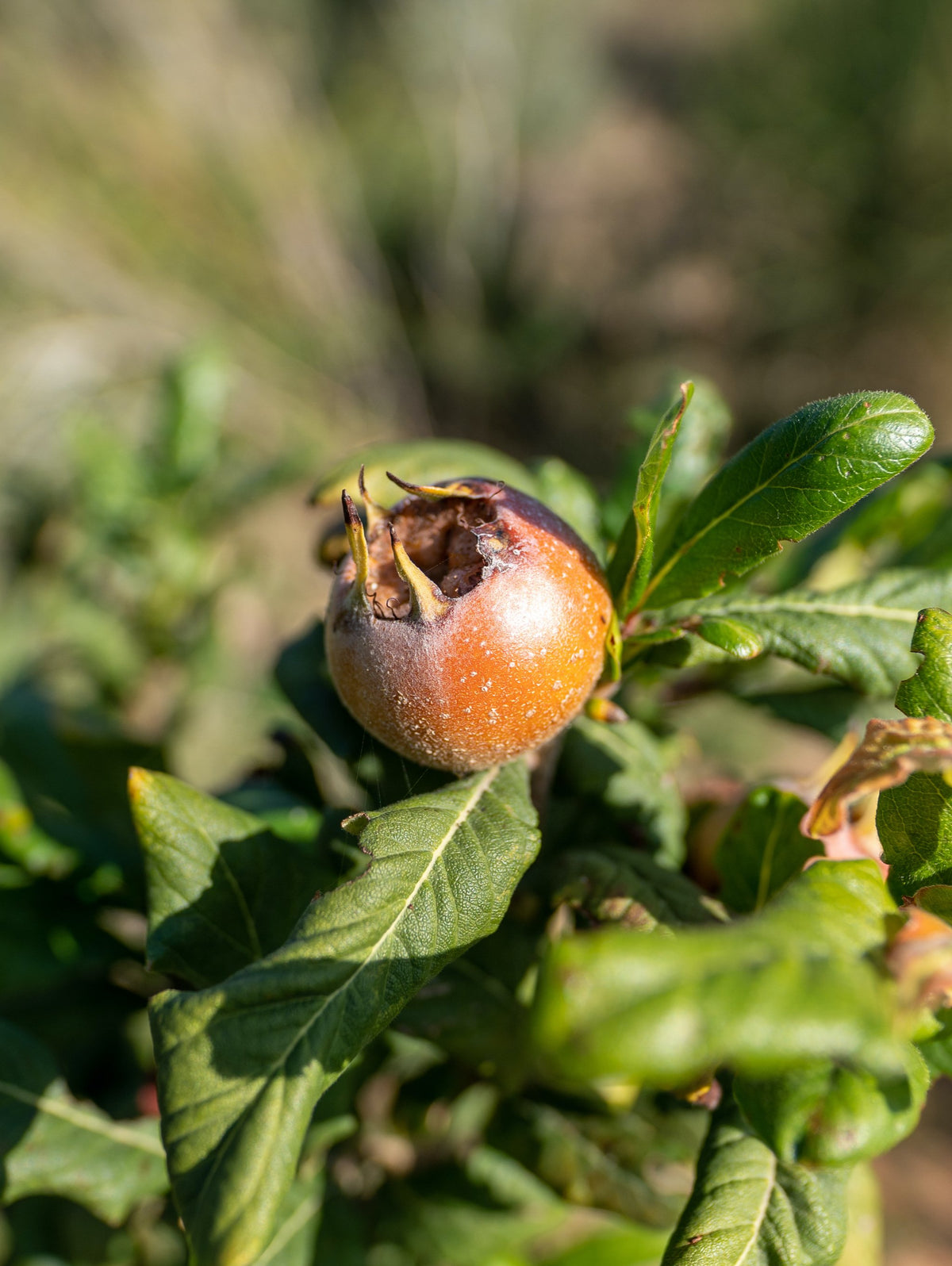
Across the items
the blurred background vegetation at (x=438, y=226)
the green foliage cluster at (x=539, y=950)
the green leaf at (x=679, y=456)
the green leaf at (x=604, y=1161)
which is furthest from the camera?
the blurred background vegetation at (x=438, y=226)

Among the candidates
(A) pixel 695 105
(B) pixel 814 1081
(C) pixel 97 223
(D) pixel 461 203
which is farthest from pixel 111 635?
(A) pixel 695 105

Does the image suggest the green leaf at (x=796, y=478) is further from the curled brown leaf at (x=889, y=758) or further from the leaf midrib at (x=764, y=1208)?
the leaf midrib at (x=764, y=1208)

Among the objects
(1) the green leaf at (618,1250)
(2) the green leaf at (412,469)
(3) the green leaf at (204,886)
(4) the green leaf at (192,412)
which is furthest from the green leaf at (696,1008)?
(4) the green leaf at (192,412)

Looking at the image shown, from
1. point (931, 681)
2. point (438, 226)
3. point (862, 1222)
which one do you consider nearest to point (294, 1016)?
point (931, 681)

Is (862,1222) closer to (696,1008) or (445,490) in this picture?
(696,1008)

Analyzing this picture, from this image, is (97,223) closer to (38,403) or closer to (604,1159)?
(38,403)

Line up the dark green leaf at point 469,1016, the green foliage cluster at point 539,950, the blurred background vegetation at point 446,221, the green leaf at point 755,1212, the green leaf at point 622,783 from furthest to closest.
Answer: the blurred background vegetation at point 446,221
the green leaf at point 622,783
the dark green leaf at point 469,1016
the green leaf at point 755,1212
the green foliage cluster at point 539,950
